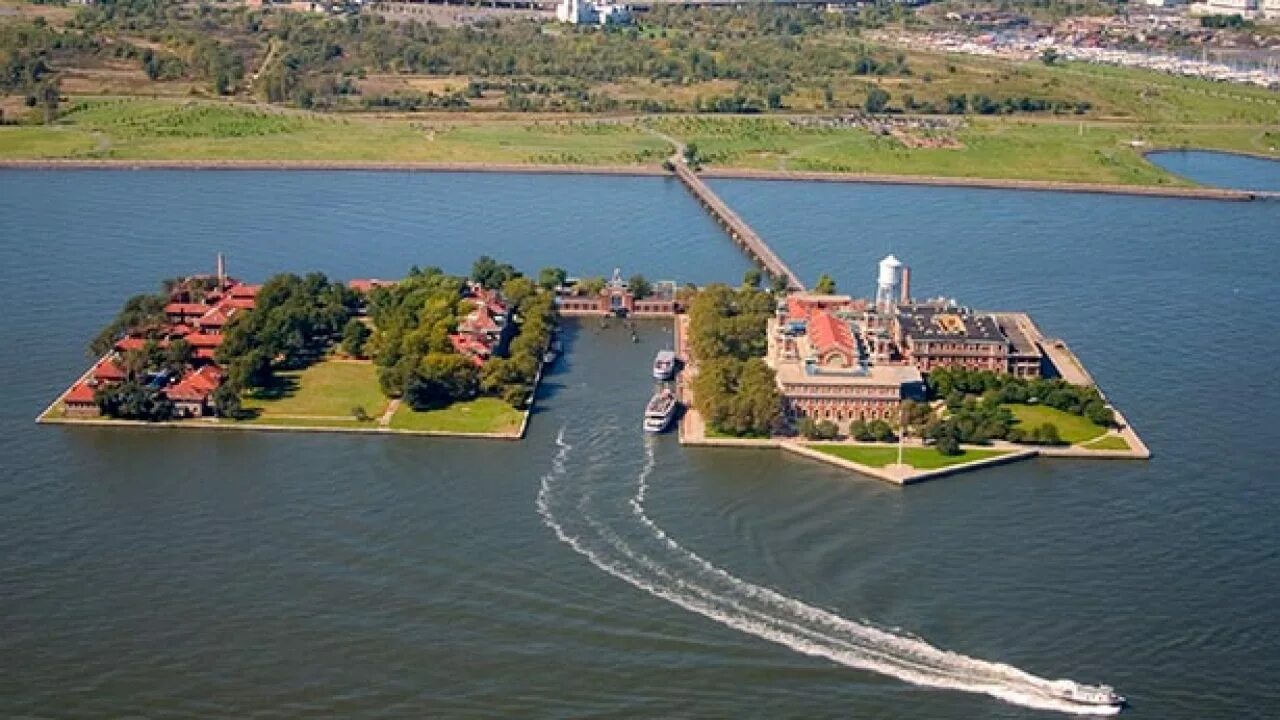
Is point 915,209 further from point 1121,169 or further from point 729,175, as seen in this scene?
point 1121,169

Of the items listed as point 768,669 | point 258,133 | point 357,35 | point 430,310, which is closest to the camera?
point 768,669

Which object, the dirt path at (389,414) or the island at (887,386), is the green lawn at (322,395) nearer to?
the dirt path at (389,414)

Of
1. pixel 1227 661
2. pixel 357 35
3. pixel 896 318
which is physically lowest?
pixel 1227 661

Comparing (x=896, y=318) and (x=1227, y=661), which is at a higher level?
(x=896, y=318)

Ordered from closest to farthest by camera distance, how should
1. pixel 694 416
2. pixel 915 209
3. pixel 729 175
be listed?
1. pixel 694 416
2. pixel 915 209
3. pixel 729 175

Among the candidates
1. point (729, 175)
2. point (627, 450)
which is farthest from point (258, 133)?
point (627, 450)

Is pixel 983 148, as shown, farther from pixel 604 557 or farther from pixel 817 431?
pixel 604 557

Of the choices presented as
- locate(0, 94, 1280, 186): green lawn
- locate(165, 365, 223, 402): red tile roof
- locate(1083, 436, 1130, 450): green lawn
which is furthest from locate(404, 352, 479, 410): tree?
locate(0, 94, 1280, 186): green lawn

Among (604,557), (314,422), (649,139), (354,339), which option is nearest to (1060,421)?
(604,557)

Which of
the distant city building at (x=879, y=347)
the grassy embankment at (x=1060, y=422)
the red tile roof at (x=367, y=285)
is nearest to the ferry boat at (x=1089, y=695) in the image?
the grassy embankment at (x=1060, y=422)
